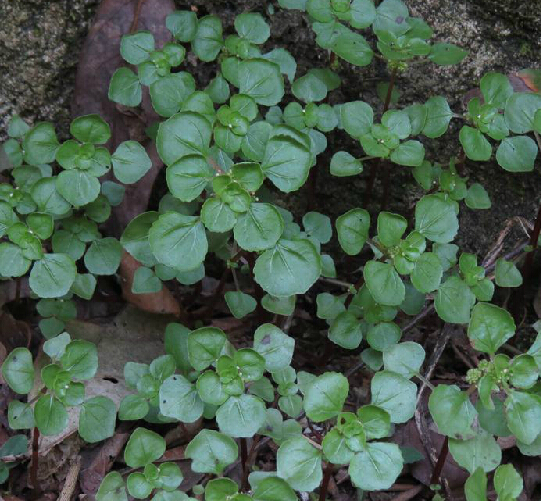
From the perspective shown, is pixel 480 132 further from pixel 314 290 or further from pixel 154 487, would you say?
pixel 154 487

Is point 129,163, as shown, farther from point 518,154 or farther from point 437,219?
point 518,154

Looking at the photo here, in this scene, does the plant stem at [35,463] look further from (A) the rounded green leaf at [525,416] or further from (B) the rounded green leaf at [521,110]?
(B) the rounded green leaf at [521,110]

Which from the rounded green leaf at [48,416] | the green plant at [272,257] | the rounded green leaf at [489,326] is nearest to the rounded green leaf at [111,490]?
the green plant at [272,257]

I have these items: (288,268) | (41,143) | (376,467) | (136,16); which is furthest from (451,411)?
(136,16)

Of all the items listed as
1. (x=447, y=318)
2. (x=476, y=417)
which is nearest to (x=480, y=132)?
(x=447, y=318)

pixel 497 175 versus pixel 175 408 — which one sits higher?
pixel 497 175

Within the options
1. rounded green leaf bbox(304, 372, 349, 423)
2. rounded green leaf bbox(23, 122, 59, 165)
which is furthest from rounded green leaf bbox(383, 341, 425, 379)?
rounded green leaf bbox(23, 122, 59, 165)
